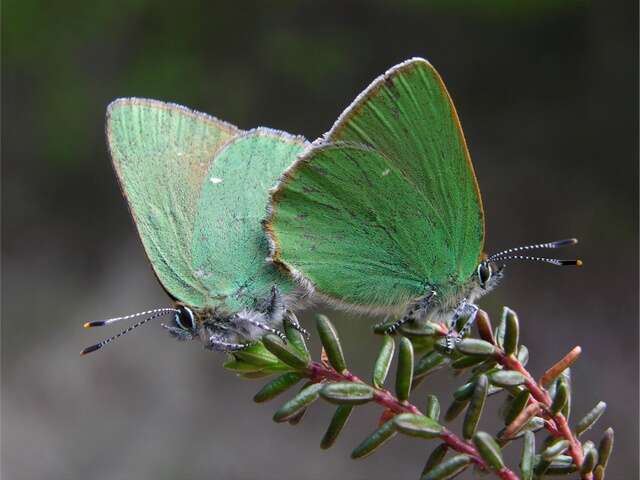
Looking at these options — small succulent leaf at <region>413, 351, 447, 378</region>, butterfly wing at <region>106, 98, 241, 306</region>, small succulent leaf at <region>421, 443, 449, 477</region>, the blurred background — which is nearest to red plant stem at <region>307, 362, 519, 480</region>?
small succulent leaf at <region>421, 443, 449, 477</region>

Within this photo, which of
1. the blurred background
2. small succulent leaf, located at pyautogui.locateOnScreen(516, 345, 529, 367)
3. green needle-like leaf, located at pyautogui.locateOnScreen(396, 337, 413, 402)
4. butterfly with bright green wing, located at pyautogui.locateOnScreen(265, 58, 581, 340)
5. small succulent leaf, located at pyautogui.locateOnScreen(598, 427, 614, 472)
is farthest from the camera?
the blurred background

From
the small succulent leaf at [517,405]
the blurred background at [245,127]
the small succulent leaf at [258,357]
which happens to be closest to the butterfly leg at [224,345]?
the small succulent leaf at [258,357]

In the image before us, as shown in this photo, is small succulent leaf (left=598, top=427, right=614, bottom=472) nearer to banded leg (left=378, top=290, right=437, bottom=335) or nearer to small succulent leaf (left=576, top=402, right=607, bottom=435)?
small succulent leaf (left=576, top=402, right=607, bottom=435)

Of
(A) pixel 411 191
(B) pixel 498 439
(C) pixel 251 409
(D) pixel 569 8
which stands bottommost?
(C) pixel 251 409

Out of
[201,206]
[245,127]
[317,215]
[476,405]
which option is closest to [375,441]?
[476,405]

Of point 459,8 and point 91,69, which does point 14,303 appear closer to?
point 91,69

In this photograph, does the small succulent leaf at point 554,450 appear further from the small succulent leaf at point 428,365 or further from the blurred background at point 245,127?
the blurred background at point 245,127

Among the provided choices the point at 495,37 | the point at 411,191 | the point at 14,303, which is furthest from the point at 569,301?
the point at 14,303
